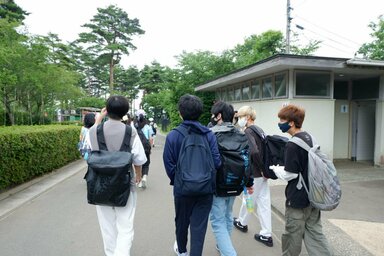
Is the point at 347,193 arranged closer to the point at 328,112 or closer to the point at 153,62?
the point at 328,112

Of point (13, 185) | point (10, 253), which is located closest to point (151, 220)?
point (10, 253)

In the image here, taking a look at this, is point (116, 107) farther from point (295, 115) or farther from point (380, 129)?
point (380, 129)

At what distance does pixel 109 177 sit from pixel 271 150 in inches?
80.7

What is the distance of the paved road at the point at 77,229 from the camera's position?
3.90m

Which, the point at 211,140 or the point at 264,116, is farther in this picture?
the point at 264,116

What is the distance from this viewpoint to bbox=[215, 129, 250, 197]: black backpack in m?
3.18

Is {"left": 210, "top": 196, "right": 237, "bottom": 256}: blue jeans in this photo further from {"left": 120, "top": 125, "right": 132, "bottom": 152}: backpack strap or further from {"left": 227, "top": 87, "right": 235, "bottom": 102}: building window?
{"left": 227, "top": 87, "right": 235, "bottom": 102}: building window

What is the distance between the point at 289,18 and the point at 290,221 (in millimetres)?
19335

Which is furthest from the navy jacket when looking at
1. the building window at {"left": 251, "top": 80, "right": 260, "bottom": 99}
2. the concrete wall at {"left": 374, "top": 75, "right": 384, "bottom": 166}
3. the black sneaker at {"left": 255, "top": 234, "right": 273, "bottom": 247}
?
the building window at {"left": 251, "top": 80, "right": 260, "bottom": 99}

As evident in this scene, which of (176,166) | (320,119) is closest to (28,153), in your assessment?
(176,166)

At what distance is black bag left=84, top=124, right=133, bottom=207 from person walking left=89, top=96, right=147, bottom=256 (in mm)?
118

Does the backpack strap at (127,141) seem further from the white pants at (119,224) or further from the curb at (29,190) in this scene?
the curb at (29,190)

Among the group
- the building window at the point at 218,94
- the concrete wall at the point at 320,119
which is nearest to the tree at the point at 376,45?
the building window at the point at 218,94

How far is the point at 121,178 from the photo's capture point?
2850 millimetres
